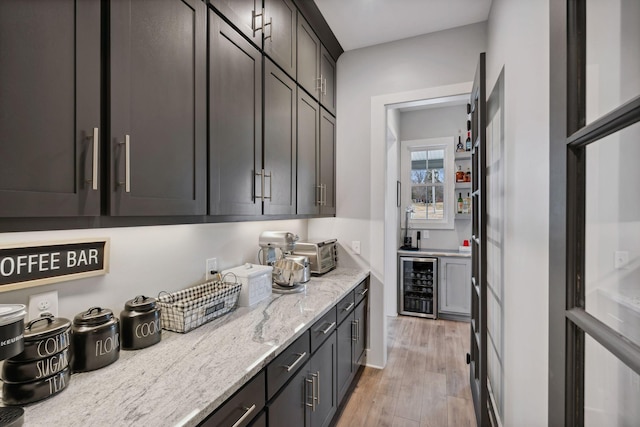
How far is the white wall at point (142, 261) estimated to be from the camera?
1.10 metres

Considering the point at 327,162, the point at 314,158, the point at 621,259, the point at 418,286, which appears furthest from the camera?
the point at 418,286

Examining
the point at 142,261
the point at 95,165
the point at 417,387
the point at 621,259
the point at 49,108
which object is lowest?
the point at 417,387

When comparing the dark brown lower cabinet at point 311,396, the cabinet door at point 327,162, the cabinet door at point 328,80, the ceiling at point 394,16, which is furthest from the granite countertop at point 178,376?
the ceiling at point 394,16

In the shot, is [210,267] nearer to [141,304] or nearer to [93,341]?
[141,304]

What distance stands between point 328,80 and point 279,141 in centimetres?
115

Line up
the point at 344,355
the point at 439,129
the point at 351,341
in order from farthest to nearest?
the point at 439,129 < the point at 351,341 < the point at 344,355

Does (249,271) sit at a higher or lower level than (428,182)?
lower

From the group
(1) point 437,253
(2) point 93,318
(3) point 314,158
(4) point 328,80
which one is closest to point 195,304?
(2) point 93,318

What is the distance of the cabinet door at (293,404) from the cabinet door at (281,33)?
1.74 metres

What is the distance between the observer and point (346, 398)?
7.56 ft

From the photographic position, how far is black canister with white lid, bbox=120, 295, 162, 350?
1134 mm

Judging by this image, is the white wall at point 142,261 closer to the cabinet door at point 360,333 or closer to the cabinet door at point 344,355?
the cabinet door at point 344,355

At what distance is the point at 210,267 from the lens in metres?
1.80

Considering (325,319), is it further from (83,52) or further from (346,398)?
(83,52)
